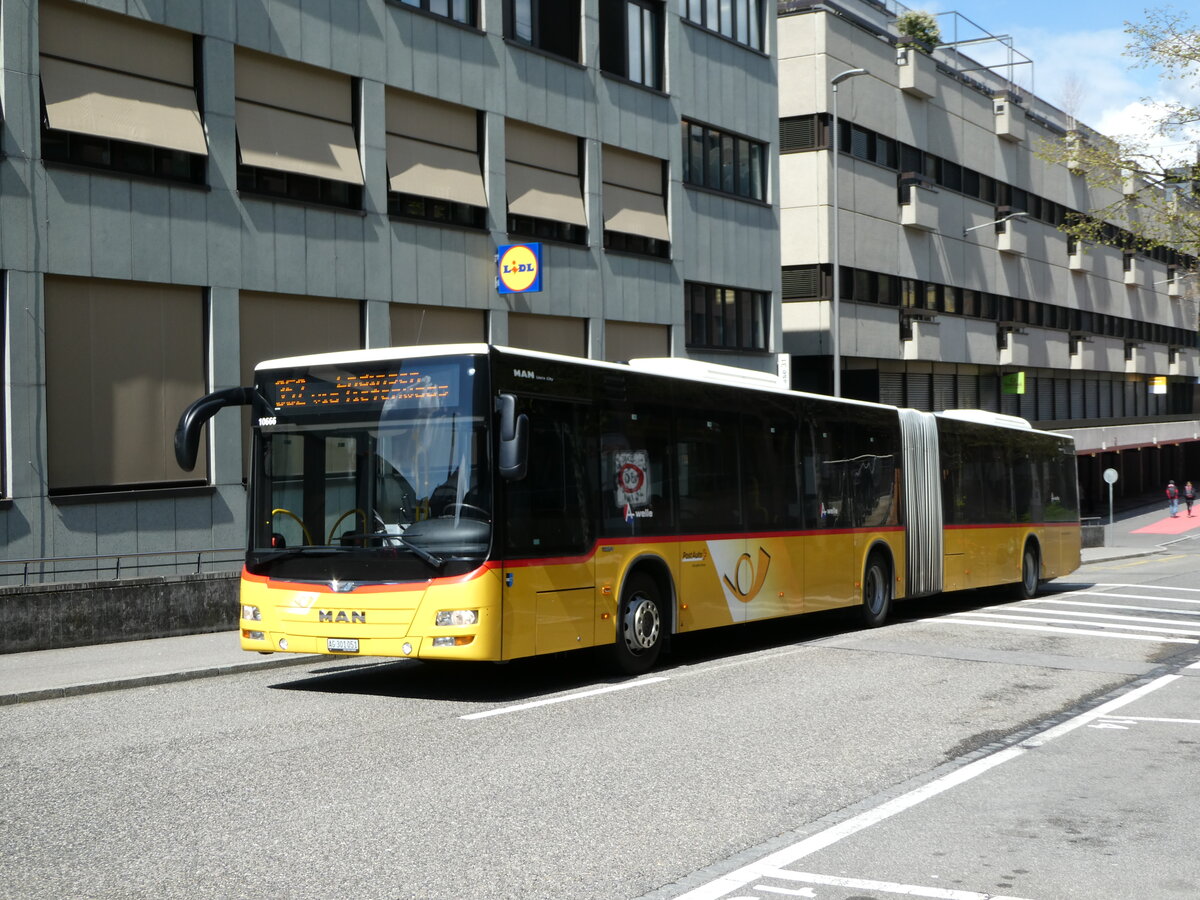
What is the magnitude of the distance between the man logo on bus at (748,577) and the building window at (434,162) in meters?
10.8

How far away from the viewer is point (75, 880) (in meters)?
6.05

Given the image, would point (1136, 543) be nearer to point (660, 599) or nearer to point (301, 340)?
point (301, 340)

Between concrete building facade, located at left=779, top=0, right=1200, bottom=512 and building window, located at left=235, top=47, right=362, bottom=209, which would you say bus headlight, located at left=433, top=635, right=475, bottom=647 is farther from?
concrete building facade, located at left=779, top=0, right=1200, bottom=512

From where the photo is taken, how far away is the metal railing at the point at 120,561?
684 inches

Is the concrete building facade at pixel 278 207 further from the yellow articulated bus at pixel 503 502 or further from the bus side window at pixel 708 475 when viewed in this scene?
the bus side window at pixel 708 475

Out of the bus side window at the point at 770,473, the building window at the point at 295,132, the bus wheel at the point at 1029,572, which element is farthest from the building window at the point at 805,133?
the bus side window at the point at 770,473

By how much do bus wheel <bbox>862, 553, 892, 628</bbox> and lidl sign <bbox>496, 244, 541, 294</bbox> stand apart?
9250 millimetres

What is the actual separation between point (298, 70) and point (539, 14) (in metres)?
6.57

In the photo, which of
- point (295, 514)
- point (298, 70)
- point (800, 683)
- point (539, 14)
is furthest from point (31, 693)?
point (539, 14)

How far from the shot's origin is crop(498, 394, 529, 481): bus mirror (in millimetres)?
11156

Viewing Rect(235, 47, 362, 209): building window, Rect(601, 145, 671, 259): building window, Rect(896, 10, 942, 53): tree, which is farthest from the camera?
Rect(896, 10, 942, 53): tree

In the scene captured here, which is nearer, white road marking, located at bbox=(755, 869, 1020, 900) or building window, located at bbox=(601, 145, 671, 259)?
white road marking, located at bbox=(755, 869, 1020, 900)

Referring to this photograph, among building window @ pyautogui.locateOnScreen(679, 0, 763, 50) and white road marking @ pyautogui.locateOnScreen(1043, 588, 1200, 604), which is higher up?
building window @ pyautogui.locateOnScreen(679, 0, 763, 50)

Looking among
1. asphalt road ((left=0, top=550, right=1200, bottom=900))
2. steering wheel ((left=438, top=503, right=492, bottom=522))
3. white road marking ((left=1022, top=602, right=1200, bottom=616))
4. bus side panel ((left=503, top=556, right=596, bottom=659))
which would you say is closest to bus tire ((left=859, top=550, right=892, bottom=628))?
asphalt road ((left=0, top=550, right=1200, bottom=900))
